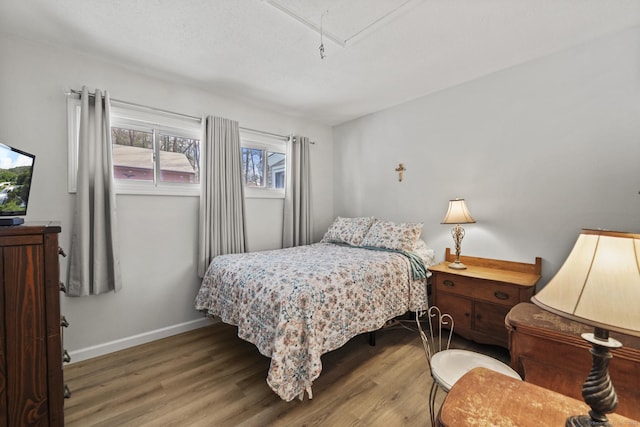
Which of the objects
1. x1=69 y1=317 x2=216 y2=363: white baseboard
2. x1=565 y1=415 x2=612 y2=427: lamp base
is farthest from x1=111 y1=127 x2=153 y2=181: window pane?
x1=565 y1=415 x2=612 y2=427: lamp base

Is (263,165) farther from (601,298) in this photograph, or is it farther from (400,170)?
(601,298)

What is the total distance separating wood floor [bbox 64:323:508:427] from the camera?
158 cm

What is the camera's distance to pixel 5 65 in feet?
6.33

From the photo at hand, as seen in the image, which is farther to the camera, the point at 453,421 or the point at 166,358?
the point at 166,358

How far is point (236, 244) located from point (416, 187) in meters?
2.16

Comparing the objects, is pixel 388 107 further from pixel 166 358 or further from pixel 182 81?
pixel 166 358

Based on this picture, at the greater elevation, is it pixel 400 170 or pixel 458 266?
pixel 400 170

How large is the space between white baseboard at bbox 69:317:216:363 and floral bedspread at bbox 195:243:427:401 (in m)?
0.20

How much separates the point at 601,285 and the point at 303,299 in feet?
4.49

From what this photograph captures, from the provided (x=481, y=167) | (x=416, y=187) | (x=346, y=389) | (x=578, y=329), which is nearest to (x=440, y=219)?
(x=416, y=187)

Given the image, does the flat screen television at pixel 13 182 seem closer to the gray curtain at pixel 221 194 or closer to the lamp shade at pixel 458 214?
the gray curtain at pixel 221 194

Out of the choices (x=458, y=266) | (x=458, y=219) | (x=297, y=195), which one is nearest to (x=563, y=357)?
(x=458, y=266)

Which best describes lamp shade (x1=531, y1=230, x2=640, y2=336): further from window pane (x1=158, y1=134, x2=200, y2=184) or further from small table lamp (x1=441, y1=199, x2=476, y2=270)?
window pane (x1=158, y1=134, x2=200, y2=184)

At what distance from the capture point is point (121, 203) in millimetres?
2381
